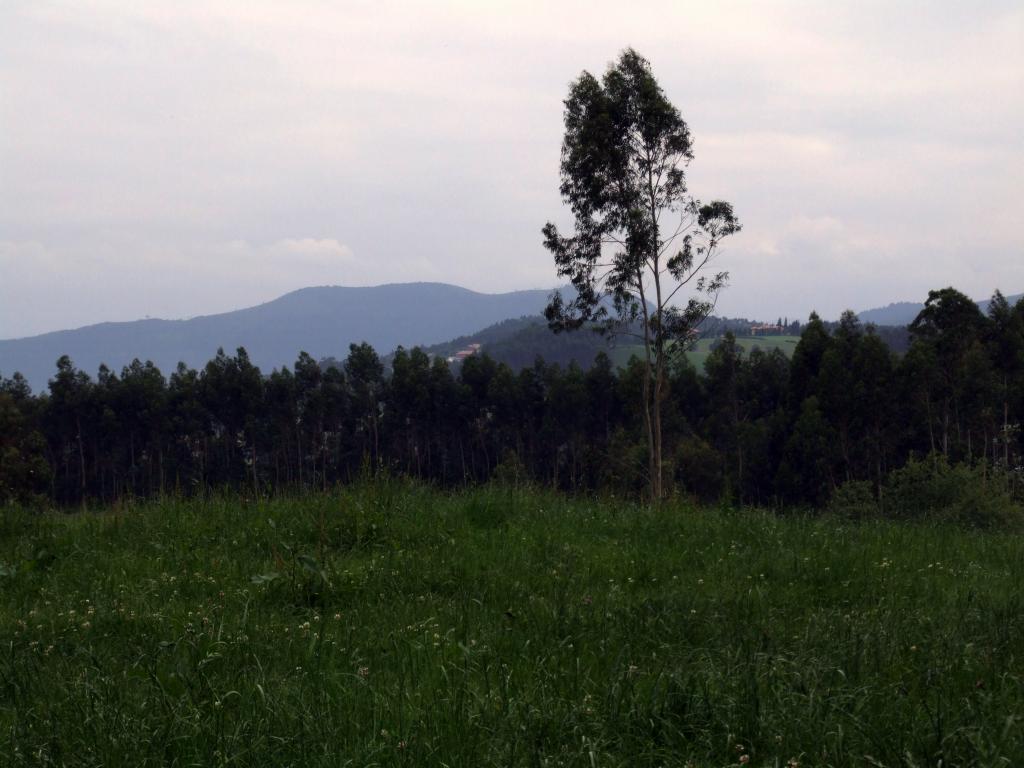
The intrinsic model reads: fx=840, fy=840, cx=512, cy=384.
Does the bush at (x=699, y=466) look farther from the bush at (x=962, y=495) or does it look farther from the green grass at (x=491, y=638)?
the green grass at (x=491, y=638)

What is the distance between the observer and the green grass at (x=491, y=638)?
344cm

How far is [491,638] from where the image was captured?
5012 millimetres

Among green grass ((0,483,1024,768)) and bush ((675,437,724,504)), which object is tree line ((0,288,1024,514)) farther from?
green grass ((0,483,1024,768))

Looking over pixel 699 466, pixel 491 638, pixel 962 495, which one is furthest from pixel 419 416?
pixel 491 638

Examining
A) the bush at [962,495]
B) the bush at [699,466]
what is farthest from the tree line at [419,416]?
the bush at [962,495]

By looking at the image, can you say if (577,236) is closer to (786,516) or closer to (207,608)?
(786,516)

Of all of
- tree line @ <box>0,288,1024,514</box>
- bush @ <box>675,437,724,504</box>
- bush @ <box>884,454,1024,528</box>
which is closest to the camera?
bush @ <box>884,454,1024,528</box>

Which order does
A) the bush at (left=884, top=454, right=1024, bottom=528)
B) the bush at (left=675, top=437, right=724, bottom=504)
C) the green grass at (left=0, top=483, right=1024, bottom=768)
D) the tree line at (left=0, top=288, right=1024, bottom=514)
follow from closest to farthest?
the green grass at (left=0, top=483, right=1024, bottom=768) → the bush at (left=884, top=454, right=1024, bottom=528) → the bush at (left=675, top=437, right=724, bottom=504) → the tree line at (left=0, top=288, right=1024, bottom=514)

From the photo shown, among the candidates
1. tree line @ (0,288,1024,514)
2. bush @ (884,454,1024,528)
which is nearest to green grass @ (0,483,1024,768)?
bush @ (884,454,1024,528)

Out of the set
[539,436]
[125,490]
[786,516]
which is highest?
[125,490]

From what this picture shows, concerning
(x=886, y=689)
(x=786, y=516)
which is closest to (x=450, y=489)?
(x=786, y=516)

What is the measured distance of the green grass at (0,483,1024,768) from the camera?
11.3 feet

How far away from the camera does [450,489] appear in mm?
10664

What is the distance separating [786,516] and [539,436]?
79.3 meters
